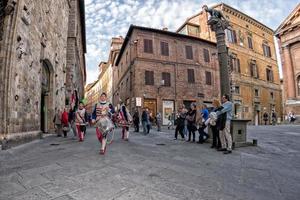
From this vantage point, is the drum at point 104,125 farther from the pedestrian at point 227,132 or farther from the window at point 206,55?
the window at point 206,55

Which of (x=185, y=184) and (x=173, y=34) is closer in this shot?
(x=185, y=184)

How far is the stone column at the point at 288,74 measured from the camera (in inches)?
1143

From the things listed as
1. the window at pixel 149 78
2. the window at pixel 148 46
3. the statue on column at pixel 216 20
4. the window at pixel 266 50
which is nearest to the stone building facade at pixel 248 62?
the window at pixel 266 50

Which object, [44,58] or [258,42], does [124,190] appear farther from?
[258,42]

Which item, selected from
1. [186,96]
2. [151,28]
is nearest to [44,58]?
[151,28]

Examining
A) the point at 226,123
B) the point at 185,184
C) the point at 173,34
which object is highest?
the point at 173,34

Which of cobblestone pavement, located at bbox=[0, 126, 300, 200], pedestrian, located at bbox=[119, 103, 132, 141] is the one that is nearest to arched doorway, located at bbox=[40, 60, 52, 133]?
pedestrian, located at bbox=[119, 103, 132, 141]

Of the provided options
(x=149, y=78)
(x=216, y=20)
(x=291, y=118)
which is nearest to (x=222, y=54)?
(x=216, y=20)

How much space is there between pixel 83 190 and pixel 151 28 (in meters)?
22.6

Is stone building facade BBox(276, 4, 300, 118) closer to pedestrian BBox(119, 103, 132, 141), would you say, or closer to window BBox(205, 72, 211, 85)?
window BBox(205, 72, 211, 85)

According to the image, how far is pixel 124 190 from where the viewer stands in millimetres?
2930

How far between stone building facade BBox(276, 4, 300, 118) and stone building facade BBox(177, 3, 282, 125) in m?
3.22

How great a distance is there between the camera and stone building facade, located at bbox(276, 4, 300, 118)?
2875 centimetres

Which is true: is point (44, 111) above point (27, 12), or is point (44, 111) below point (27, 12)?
below
